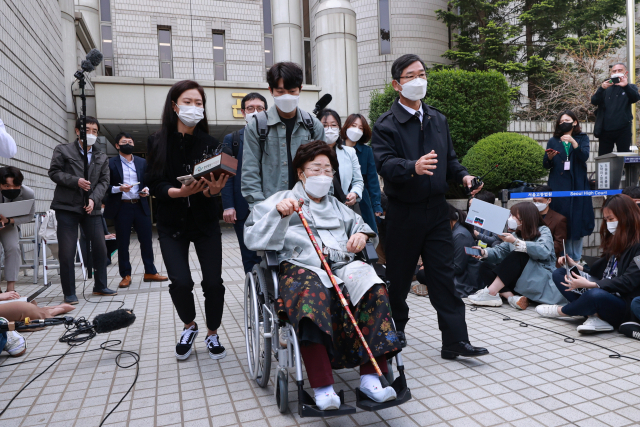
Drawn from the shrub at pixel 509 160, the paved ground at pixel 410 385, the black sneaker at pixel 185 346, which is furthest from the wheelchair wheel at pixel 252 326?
the shrub at pixel 509 160

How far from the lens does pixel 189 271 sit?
11.5 feet

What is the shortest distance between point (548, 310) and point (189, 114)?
12.1 ft

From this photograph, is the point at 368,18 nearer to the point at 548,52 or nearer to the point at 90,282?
the point at 548,52

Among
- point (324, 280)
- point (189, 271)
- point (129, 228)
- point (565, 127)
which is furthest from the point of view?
point (129, 228)

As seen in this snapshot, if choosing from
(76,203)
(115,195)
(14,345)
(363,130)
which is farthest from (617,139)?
(14,345)

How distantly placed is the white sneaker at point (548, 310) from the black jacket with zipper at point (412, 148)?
1862 mm

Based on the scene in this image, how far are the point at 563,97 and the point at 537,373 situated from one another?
14.1 meters

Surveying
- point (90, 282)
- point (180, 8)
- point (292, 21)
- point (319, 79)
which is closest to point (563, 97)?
point (319, 79)

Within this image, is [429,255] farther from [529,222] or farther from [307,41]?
[307,41]

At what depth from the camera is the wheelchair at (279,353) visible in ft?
7.26

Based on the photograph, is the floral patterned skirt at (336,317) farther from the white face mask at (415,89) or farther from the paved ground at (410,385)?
the white face mask at (415,89)

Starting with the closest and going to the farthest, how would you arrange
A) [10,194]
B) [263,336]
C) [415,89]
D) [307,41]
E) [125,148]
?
1. [263,336]
2. [415,89]
3. [10,194]
4. [125,148]
5. [307,41]

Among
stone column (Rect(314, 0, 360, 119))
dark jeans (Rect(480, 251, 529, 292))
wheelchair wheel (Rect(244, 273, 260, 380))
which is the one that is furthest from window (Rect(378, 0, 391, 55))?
wheelchair wheel (Rect(244, 273, 260, 380))

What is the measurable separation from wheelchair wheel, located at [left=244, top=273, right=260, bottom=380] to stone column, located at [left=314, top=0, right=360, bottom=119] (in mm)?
13657
